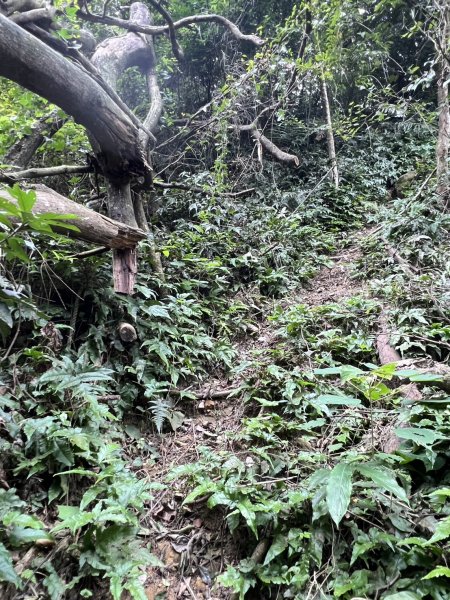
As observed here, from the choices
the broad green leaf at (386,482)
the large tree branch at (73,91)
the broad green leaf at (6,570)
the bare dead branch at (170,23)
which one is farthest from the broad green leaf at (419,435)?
the bare dead branch at (170,23)

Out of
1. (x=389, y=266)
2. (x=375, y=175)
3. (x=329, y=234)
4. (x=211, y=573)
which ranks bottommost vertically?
(x=211, y=573)

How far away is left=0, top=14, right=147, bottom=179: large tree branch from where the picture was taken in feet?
10.4

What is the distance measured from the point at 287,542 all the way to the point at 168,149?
29.4ft

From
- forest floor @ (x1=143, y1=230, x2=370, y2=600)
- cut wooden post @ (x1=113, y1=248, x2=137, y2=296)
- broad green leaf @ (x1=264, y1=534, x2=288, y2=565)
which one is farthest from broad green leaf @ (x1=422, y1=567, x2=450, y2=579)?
cut wooden post @ (x1=113, y1=248, x2=137, y2=296)

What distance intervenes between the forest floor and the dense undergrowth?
0.06 metres

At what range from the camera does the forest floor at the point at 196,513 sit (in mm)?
2162

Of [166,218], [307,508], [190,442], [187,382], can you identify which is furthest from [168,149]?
[307,508]

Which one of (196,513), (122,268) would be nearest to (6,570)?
(196,513)

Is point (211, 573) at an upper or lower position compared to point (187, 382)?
lower

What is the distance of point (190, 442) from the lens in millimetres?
3352

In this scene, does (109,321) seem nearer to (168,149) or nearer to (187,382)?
(187,382)

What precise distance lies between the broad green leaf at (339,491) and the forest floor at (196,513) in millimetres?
941

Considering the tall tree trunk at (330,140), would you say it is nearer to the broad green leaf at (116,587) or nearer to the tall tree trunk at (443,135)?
the tall tree trunk at (443,135)

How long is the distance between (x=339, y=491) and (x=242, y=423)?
1732 mm
